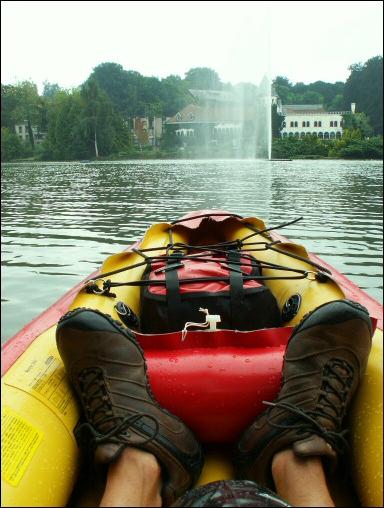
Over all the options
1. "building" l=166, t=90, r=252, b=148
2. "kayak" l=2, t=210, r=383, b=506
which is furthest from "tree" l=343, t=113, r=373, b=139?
"kayak" l=2, t=210, r=383, b=506

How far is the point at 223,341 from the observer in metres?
1.33

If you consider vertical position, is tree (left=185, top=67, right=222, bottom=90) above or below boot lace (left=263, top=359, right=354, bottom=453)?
above

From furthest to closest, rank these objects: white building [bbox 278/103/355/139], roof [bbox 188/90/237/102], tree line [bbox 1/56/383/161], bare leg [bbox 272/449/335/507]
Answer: white building [bbox 278/103/355/139] → roof [bbox 188/90/237/102] → tree line [bbox 1/56/383/161] → bare leg [bbox 272/449/335/507]

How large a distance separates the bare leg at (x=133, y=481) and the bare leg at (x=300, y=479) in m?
0.24

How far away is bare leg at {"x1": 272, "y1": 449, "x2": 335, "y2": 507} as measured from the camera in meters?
0.96

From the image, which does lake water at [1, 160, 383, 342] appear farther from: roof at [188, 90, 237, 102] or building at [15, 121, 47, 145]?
roof at [188, 90, 237, 102]

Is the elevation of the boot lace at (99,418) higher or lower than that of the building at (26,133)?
lower

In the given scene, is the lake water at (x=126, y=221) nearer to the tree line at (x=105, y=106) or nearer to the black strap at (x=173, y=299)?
the black strap at (x=173, y=299)

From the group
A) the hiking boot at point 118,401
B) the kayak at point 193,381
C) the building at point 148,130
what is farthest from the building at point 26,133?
the hiking boot at point 118,401

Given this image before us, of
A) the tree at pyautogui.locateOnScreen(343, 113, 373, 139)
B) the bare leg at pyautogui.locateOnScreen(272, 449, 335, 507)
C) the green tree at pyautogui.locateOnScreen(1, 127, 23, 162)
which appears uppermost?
the tree at pyautogui.locateOnScreen(343, 113, 373, 139)

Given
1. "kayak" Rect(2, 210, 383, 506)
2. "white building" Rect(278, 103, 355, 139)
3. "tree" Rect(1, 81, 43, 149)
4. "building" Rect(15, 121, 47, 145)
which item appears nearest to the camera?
"kayak" Rect(2, 210, 383, 506)

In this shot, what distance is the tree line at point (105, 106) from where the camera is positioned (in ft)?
75.6

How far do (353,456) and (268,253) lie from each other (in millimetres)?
1134

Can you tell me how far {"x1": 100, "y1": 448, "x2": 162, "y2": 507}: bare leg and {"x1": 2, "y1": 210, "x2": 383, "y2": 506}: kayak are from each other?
0.44 ft
